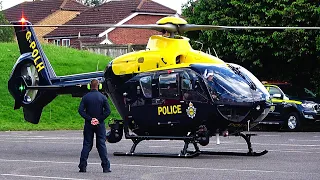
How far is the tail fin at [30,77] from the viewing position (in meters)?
22.3

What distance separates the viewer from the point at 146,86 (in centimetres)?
1977

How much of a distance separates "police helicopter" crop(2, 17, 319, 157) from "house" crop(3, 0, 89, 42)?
47.0 metres

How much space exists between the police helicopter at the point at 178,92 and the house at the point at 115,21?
122 feet

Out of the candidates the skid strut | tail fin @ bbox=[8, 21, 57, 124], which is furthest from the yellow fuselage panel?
tail fin @ bbox=[8, 21, 57, 124]

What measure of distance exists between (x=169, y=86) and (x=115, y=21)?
40672 mm

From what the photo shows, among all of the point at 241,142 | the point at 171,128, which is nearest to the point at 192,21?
the point at 241,142

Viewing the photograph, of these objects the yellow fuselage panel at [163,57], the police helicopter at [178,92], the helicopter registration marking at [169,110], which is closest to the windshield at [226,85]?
the police helicopter at [178,92]

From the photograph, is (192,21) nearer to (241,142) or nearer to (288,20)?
(288,20)

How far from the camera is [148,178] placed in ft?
47.8

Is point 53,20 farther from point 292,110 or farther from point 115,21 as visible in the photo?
point 292,110

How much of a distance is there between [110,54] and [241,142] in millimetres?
24315

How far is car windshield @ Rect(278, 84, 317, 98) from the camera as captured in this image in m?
31.0

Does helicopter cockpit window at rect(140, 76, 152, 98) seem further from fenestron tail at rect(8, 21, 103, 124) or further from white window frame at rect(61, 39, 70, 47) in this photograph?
white window frame at rect(61, 39, 70, 47)

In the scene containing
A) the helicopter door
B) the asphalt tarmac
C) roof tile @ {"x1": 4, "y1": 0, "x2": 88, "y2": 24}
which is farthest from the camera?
roof tile @ {"x1": 4, "y1": 0, "x2": 88, "y2": 24}
